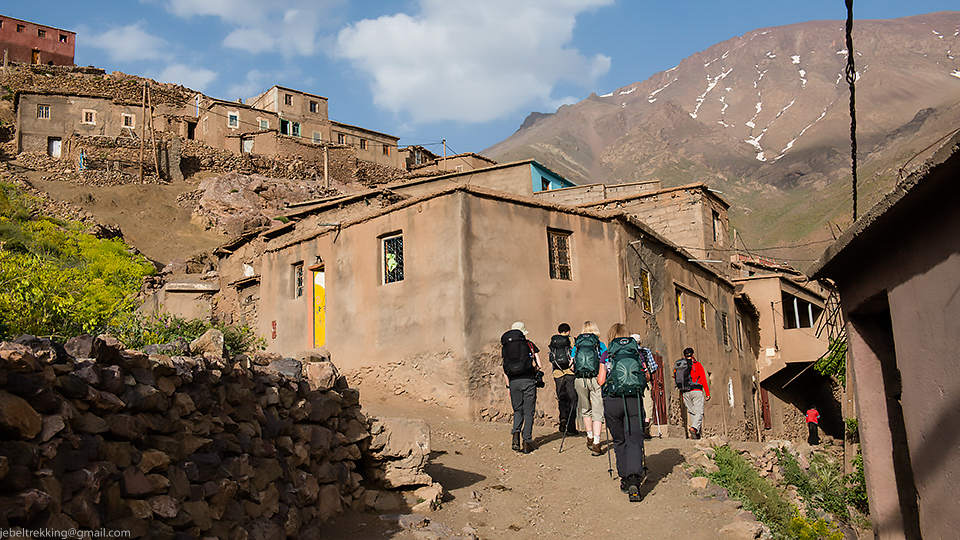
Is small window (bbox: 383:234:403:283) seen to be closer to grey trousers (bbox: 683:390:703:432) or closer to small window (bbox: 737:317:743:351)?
grey trousers (bbox: 683:390:703:432)

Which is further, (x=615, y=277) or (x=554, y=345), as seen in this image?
(x=615, y=277)

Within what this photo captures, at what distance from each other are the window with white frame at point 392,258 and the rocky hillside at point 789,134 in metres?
56.2

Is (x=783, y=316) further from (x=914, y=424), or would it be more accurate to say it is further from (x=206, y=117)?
(x=206, y=117)

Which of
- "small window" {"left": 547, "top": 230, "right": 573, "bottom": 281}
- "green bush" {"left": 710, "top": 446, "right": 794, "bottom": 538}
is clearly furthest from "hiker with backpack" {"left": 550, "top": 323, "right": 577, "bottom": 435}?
"small window" {"left": 547, "top": 230, "right": 573, "bottom": 281}

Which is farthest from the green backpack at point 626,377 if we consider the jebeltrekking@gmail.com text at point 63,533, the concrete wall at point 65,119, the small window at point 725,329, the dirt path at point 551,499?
the concrete wall at point 65,119

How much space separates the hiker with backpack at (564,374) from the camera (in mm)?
11266

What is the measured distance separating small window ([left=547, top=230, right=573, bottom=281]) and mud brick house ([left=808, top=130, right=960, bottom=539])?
339 inches

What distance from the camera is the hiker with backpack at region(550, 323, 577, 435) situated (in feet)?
37.0

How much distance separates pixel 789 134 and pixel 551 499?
521ft

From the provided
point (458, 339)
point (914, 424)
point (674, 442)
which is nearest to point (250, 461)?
point (914, 424)

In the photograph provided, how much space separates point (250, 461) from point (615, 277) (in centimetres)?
1173

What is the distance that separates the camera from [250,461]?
5.75 meters

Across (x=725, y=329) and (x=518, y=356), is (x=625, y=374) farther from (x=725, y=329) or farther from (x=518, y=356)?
(x=725, y=329)

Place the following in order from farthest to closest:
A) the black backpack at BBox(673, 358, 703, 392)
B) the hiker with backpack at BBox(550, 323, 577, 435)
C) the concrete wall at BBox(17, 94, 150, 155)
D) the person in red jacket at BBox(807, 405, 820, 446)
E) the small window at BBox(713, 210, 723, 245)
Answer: the concrete wall at BBox(17, 94, 150, 155)
the small window at BBox(713, 210, 723, 245)
the person in red jacket at BBox(807, 405, 820, 446)
the black backpack at BBox(673, 358, 703, 392)
the hiker with backpack at BBox(550, 323, 577, 435)
